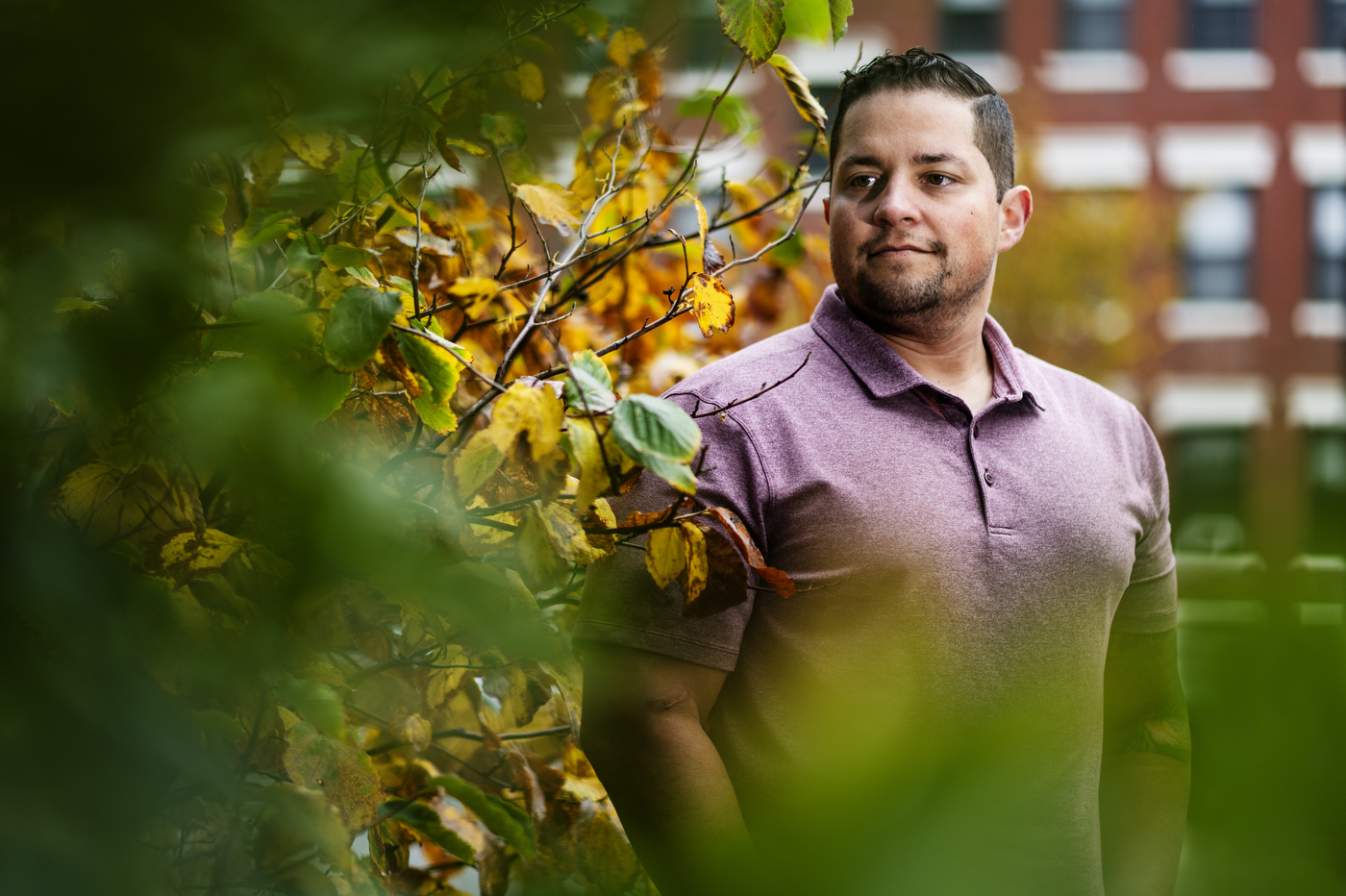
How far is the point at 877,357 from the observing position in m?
1.54

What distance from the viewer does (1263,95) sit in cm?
1236

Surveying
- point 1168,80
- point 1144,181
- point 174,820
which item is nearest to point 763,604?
point 174,820

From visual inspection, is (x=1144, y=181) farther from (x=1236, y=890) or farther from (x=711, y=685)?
(x=1236, y=890)

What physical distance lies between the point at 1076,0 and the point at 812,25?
41.6ft

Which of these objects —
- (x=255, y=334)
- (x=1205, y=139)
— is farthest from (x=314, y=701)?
(x=1205, y=139)

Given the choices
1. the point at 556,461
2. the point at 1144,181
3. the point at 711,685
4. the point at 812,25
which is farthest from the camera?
the point at 1144,181

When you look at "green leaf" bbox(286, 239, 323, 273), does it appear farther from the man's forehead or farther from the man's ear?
the man's ear

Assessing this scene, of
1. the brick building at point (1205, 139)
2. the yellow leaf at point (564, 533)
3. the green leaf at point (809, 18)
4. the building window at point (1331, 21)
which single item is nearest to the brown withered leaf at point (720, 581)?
the yellow leaf at point (564, 533)

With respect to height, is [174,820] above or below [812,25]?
below

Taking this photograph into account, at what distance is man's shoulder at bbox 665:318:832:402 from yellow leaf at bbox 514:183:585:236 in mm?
267

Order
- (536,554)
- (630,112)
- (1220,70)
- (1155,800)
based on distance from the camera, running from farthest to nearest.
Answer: (1220,70) < (630,112) < (536,554) < (1155,800)

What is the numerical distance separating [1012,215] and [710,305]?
87cm

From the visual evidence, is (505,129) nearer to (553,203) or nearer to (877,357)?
(553,203)

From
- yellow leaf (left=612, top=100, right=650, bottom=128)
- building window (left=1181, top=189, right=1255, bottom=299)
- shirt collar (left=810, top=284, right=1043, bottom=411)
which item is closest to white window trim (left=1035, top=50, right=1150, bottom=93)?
building window (left=1181, top=189, right=1255, bottom=299)
